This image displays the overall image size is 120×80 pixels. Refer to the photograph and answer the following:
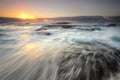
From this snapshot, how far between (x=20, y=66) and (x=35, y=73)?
1.55ft

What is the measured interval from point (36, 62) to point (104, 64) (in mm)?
1424

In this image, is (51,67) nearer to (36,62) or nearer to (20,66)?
(36,62)

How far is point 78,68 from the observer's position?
2.39 m

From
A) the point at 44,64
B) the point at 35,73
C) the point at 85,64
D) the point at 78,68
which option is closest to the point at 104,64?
the point at 85,64

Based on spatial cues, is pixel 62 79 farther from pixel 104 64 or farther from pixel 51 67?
pixel 104 64

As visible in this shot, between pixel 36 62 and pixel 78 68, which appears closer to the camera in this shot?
pixel 78 68

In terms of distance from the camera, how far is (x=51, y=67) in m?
2.38

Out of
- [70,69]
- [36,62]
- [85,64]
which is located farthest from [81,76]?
[36,62]

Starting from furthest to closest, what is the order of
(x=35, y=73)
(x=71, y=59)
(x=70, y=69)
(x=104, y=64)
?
(x=71, y=59) < (x=104, y=64) < (x=70, y=69) < (x=35, y=73)

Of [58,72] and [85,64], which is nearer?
[58,72]

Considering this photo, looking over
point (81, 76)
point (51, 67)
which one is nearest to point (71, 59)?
point (51, 67)

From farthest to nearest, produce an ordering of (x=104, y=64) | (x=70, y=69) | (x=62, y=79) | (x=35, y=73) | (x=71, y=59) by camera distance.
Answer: (x=71, y=59), (x=104, y=64), (x=70, y=69), (x=35, y=73), (x=62, y=79)

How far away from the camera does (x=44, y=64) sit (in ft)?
8.36

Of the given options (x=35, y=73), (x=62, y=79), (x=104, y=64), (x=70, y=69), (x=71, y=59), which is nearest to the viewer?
(x=62, y=79)
